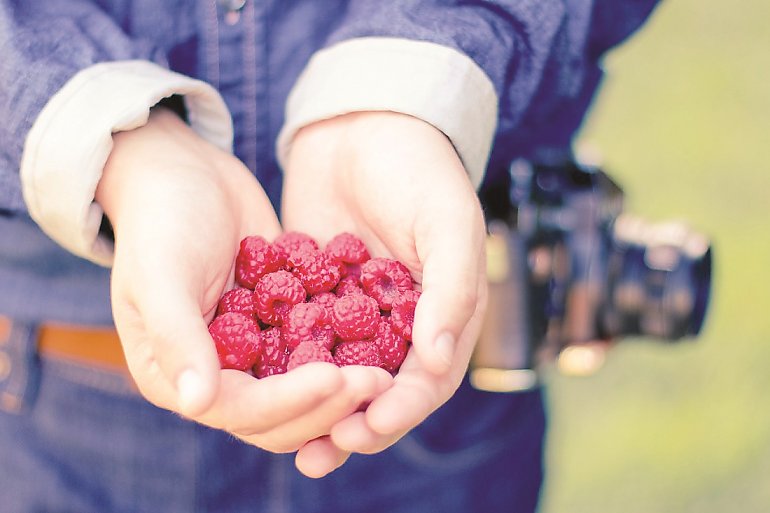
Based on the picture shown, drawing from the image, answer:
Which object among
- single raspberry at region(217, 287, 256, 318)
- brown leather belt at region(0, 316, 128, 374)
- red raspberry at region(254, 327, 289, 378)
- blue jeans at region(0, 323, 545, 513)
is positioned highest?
single raspberry at region(217, 287, 256, 318)

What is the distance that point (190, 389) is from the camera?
0.54 meters

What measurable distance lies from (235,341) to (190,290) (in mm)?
94

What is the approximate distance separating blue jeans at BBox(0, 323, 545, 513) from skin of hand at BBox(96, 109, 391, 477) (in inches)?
8.5

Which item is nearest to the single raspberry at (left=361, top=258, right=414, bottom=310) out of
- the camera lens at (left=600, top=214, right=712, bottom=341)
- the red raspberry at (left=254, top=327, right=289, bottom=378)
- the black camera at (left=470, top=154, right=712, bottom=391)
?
the red raspberry at (left=254, top=327, right=289, bottom=378)

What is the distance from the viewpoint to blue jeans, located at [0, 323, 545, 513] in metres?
0.90

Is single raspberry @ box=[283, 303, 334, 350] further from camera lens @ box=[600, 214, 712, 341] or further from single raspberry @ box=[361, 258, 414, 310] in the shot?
camera lens @ box=[600, 214, 712, 341]

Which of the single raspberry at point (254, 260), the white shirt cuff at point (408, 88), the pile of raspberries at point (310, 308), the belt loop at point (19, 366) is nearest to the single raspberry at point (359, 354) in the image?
the pile of raspberries at point (310, 308)

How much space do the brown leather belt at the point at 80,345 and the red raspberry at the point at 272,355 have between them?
20 cm

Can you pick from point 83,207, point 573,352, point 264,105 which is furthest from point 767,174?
point 83,207

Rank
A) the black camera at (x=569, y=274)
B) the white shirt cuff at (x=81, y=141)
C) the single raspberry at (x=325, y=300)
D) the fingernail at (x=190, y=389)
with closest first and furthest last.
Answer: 1. the fingernail at (x=190, y=389)
2. the white shirt cuff at (x=81, y=141)
3. the single raspberry at (x=325, y=300)
4. the black camera at (x=569, y=274)

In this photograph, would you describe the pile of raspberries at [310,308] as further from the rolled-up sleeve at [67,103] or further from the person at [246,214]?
the rolled-up sleeve at [67,103]

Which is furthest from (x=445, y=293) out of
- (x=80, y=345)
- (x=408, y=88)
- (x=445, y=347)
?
(x=80, y=345)

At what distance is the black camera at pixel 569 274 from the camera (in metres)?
0.97

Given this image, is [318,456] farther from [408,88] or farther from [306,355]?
[408,88]
